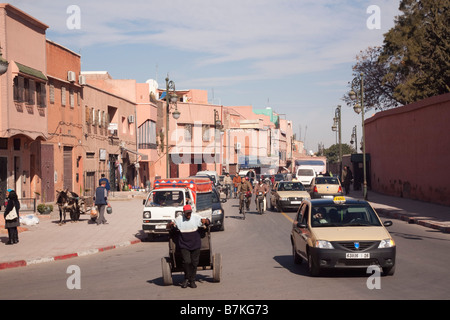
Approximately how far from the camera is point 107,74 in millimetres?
64562

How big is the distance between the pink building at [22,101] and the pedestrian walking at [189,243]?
19.4m

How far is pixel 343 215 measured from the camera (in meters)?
13.4

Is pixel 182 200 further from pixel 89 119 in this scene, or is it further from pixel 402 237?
pixel 89 119

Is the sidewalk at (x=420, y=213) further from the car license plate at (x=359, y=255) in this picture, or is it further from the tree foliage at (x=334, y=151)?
the tree foliage at (x=334, y=151)

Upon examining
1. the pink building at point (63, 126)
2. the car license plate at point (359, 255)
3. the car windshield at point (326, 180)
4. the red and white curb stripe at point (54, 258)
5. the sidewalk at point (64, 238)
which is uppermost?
the pink building at point (63, 126)

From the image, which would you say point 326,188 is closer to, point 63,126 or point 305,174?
point 63,126

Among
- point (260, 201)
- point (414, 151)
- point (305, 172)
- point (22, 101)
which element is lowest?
point (260, 201)

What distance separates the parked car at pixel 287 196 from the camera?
32.5 m

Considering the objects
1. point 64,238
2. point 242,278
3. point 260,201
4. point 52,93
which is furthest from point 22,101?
point 242,278

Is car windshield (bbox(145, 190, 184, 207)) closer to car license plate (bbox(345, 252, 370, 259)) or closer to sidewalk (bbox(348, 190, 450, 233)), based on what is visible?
sidewalk (bbox(348, 190, 450, 233))

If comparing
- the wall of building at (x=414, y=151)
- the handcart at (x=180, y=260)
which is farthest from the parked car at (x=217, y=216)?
the wall of building at (x=414, y=151)

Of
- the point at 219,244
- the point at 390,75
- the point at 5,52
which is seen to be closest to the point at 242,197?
the point at 219,244

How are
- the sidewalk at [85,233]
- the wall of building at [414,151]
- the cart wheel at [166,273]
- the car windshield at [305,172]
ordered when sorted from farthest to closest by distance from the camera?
the car windshield at [305,172] → the wall of building at [414,151] → the sidewalk at [85,233] → the cart wheel at [166,273]

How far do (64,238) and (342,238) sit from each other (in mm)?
11789
